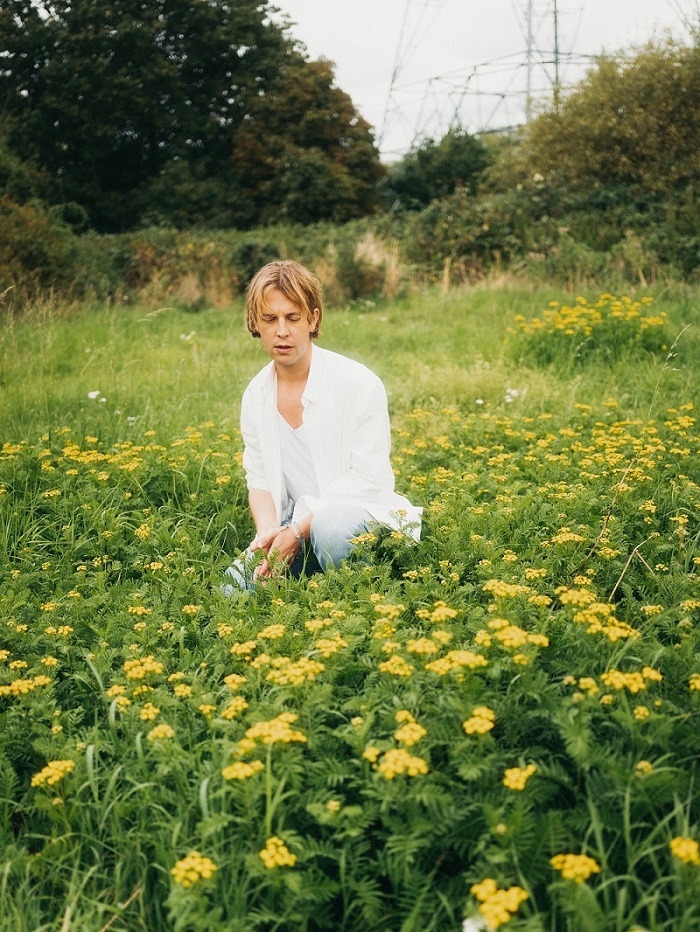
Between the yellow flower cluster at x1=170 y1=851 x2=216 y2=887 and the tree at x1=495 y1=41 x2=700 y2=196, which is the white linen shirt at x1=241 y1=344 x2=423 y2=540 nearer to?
the yellow flower cluster at x1=170 y1=851 x2=216 y2=887

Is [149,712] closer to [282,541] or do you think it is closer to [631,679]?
[282,541]

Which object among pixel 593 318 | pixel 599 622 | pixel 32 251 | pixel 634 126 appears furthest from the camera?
pixel 634 126

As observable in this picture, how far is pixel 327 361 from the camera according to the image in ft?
10.2

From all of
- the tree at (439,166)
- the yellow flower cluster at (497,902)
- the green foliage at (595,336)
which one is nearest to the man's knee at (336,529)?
the yellow flower cluster at (497,902)

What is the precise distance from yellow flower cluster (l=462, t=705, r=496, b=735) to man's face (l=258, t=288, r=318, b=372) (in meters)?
1.74

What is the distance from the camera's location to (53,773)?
1.74 metres

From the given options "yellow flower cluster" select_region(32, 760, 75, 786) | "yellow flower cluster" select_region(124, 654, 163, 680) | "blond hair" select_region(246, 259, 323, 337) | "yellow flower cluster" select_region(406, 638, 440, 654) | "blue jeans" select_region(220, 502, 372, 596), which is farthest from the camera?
"blond hair" select_region(246, 259, 323, 337)

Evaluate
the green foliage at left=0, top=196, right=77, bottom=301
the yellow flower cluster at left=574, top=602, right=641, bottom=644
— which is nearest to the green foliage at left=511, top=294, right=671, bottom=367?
the yellow flower cluster at left=574, top=602, right=641, bottom=644

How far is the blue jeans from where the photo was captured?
2.83 metres

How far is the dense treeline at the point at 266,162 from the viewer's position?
11.7m

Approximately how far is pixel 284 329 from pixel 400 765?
193 cm

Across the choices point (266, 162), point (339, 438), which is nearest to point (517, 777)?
point (339, 438)

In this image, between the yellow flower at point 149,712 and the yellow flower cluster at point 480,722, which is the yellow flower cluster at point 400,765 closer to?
the yellow flower cluster at point 480,722

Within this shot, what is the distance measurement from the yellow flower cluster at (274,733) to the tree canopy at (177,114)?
2125 cm
